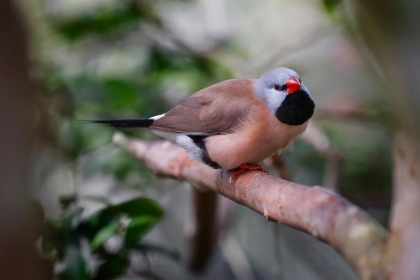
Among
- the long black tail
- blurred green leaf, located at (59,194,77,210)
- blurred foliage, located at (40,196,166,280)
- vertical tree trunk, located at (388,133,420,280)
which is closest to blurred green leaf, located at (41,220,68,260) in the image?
blurred foliage, located at (40,196,166,280)

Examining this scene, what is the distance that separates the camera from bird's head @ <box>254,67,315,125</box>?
1.43m

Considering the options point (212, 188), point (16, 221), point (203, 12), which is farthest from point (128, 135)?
point (203, 12)

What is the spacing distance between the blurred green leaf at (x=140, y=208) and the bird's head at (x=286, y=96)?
0.55 metres

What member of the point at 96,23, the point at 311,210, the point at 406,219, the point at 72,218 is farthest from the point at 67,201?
the point at 406,219

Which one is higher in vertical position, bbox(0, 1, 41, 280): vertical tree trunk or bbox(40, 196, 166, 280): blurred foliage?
bbox(0, 1, 41, 280): vertical tree trunk

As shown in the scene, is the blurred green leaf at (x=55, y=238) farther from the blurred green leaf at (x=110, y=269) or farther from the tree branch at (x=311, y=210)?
the tree branch at (x=311, y=210)

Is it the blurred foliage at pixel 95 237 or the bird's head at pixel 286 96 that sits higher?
the bird's head at pixel 286 96

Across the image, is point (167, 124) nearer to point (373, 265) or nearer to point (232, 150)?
point (232, 150)

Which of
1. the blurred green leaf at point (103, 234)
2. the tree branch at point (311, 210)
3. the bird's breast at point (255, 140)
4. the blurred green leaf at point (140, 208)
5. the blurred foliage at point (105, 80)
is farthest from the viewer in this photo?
the blurred foliage at point (105, 80)

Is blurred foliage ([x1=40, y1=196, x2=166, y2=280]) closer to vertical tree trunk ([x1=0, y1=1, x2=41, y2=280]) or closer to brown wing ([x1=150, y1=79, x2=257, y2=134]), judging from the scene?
brown wing ([x1=150, y1=79, x2=257, y2=134])

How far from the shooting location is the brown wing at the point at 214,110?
1.50 m

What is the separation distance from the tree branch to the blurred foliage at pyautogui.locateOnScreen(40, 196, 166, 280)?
239 millimetres

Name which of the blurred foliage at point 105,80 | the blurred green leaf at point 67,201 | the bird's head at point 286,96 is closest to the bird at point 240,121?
the bird's head at point 286,96

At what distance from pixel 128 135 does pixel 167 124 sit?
0.61m
